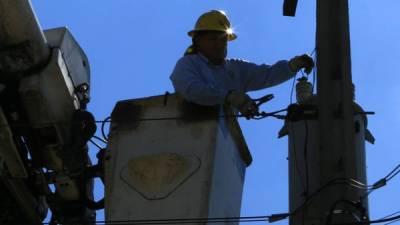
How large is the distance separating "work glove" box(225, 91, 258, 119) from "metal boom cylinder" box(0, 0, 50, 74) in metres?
1.91

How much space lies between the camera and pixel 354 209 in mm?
5410

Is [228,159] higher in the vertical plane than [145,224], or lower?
higher

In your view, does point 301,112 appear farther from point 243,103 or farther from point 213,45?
point 213,45

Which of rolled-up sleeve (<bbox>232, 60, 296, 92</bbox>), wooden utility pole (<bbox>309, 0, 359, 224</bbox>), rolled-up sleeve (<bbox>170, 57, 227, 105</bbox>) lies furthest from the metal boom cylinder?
wooden utility pole (<bbox>309, 0, 359, 224</bbox>)

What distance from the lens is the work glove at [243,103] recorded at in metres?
6.82

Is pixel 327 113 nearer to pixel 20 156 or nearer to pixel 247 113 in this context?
pixel 247 113

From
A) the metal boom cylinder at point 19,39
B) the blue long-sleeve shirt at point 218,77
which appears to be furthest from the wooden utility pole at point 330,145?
the metal boom cylinder at point 19,39

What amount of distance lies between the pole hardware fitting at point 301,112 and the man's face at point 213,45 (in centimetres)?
152

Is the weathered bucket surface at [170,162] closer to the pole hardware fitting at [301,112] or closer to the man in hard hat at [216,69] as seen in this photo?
the man in hard hat at [216,69]

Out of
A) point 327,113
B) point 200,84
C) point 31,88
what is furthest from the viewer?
point 31,88

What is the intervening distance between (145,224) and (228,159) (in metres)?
Answer: 0.96

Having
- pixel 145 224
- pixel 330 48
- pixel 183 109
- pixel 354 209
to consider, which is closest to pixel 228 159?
pixel 183 109

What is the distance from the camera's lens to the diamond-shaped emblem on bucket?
695cm

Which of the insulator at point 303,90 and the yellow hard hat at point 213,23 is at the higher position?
the yellow hard hat at point 213,23
